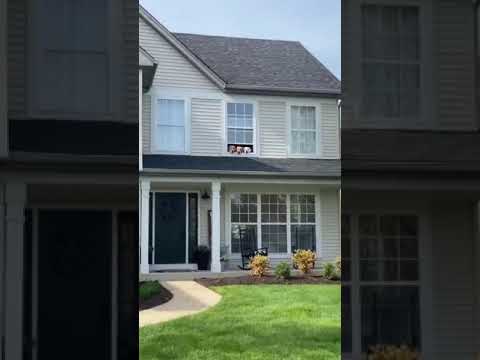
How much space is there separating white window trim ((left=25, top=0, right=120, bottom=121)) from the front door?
0.73 ft

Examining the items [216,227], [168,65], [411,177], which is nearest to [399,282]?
[411,177]

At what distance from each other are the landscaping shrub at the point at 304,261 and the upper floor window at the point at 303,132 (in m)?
0.42

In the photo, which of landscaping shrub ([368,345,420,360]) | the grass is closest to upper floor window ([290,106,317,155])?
the grass

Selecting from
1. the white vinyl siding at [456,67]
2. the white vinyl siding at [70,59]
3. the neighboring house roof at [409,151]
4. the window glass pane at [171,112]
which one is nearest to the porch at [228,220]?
the window glass pane at [171,112]

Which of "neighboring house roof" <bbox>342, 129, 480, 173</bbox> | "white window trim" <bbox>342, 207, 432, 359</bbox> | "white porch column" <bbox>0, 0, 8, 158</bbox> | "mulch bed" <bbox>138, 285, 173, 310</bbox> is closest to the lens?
"white porch column" <bbox>0, 0, 8, 158</bbox>

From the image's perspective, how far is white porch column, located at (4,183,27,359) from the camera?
1.08m

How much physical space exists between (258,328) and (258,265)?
0.23m

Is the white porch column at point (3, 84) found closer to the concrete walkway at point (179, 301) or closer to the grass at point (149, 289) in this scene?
the grass at point (149, 289)

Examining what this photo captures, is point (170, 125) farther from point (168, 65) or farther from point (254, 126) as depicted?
point (254, 126)

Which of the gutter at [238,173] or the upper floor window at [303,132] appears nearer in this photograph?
the gutter at [238,173]

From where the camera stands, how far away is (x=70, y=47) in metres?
1.11

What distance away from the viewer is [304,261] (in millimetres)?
2145

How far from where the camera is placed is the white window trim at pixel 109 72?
1.09 meters

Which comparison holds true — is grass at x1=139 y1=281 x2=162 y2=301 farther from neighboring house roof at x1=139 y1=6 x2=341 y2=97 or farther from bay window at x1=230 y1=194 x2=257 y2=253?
neighboring house roof at x1=139 y1=6 x2=341 y2=97
